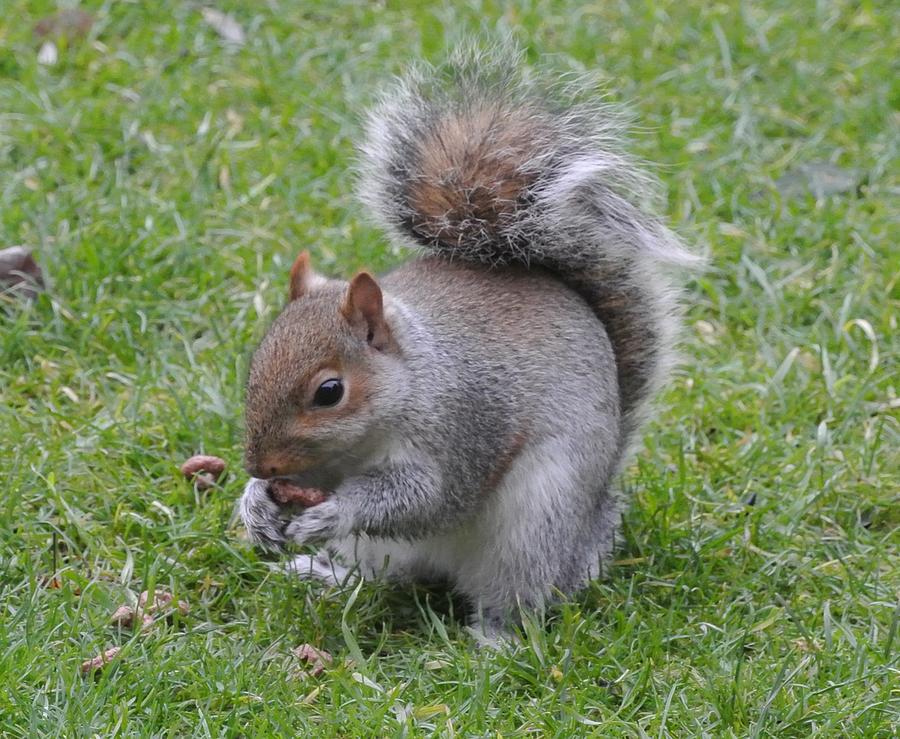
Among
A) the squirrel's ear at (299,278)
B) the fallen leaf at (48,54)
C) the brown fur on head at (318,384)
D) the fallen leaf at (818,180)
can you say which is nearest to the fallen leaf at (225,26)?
the fallen leaf at (48,54)

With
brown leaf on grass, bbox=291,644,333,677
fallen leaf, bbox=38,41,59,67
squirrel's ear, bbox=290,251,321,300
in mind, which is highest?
squirrel's ear, bbox=290,251,321,300

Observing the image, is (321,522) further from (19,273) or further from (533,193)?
(19,273)

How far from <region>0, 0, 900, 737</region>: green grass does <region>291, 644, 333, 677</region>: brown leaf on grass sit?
0.03 m

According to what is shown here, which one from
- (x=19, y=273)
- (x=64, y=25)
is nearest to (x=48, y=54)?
(x=64, y=25)

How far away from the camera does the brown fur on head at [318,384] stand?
7.11ft

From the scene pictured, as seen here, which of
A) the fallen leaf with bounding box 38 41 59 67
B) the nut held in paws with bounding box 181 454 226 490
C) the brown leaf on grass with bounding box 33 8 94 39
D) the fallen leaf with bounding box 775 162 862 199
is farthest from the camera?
the brown leaf on grass with bounding box 33 8 94 39

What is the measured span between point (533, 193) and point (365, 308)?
40 centimetres

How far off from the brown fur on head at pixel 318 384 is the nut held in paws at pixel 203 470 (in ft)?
1.34

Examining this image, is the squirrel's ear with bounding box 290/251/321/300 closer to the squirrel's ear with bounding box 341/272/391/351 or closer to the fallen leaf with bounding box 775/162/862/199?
the squirrel's ear with bounding box 341/272/391/351

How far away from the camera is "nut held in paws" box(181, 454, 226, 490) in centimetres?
267

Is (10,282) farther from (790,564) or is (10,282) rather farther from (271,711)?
(790,564)

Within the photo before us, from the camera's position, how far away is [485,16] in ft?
14.3

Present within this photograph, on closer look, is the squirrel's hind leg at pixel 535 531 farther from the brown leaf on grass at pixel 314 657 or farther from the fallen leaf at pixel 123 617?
the fallen leaf at pixel 123 617

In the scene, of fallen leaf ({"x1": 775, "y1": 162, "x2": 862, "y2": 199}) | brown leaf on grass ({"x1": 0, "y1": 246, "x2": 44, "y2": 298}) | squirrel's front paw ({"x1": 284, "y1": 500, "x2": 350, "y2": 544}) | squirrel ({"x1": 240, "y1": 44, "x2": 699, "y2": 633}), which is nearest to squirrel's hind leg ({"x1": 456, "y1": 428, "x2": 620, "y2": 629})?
squirrel ({"x1": 240, "y1": 44, "x2": 699, "y2": 633})
